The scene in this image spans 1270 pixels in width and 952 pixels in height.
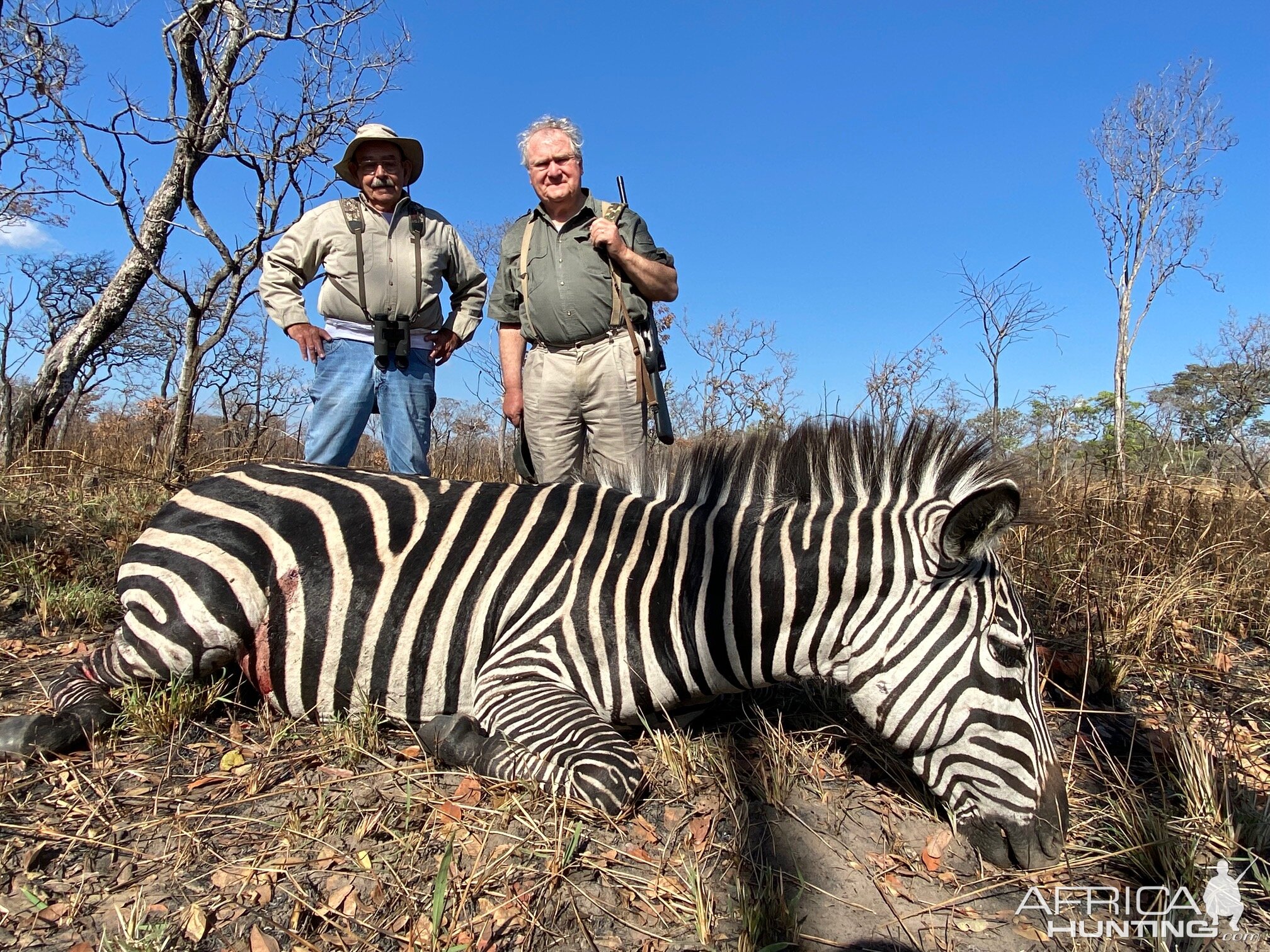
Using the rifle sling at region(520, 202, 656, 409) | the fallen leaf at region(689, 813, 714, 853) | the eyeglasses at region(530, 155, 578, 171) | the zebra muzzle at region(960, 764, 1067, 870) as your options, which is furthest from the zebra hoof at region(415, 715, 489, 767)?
the eyeglasses at region(530, 155, 578, 171)

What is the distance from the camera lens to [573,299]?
13.4 ft

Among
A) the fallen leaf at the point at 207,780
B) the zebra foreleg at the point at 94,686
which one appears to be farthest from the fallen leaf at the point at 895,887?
the zebra foreleg at the point at 94,686

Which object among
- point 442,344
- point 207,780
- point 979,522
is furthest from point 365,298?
point 979,522

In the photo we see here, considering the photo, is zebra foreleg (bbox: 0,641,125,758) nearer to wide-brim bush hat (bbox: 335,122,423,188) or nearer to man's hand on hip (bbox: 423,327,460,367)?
man's hand on hip (bbox: 423,327,460,367)

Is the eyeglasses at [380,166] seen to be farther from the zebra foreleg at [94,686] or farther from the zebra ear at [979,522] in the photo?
the zebra ear at [979,522]

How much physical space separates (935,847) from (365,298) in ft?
Answer: 12.6

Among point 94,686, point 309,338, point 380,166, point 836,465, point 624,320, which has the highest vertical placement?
point 380,166

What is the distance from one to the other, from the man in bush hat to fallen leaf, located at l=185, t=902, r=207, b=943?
2.67 meters

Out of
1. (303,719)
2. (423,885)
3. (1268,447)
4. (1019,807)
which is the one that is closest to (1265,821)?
(1019,807)

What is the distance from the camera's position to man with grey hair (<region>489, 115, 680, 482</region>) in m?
4.09

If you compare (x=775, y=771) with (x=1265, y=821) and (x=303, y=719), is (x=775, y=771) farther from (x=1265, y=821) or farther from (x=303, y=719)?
(x=303, y=719)

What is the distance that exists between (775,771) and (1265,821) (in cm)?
147

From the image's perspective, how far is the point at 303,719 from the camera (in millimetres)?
2678

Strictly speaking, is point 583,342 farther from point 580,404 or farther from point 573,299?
point 580,404
